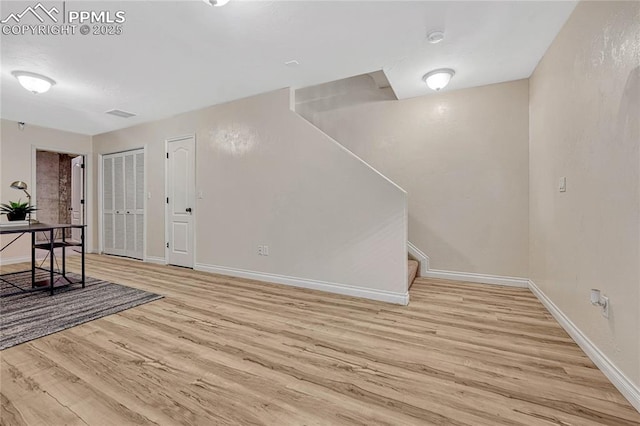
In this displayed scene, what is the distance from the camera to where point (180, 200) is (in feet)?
15.6

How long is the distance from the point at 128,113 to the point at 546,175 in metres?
5.88

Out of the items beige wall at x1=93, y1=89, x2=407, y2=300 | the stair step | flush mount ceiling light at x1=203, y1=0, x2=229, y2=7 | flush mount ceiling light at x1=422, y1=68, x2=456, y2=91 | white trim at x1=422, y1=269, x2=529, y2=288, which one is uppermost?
flush mount ceiling light at x1=422, y1=68, x2=456, y2=91

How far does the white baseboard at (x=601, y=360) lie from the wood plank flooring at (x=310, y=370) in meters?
0.04

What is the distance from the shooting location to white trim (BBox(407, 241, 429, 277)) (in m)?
4.00

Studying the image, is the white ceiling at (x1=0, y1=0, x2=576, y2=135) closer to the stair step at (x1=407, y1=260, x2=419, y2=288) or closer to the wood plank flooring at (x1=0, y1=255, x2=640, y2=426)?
the stair step at (x1=407, y1=260, x2=419, y2=288)

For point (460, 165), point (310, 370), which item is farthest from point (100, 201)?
point (460, 165)

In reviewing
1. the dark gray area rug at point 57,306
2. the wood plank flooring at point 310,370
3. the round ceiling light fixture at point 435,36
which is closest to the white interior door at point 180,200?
the dark gray area rug at point 57,306

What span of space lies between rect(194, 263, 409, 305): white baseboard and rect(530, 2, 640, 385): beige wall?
143cm

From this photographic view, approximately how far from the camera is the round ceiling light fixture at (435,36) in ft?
8.11

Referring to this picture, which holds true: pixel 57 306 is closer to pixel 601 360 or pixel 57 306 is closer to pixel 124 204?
pixel 124 204

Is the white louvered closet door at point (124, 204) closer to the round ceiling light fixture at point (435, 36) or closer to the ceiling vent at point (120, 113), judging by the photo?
the ceiling vent at point (120, 113)

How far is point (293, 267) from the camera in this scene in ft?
12.0

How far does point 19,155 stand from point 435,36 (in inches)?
272

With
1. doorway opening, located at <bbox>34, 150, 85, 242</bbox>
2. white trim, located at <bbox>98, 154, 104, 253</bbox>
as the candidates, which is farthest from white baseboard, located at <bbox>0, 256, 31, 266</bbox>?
doorway opening, located at <bbox>34, 150, 85, 242</bbox>
